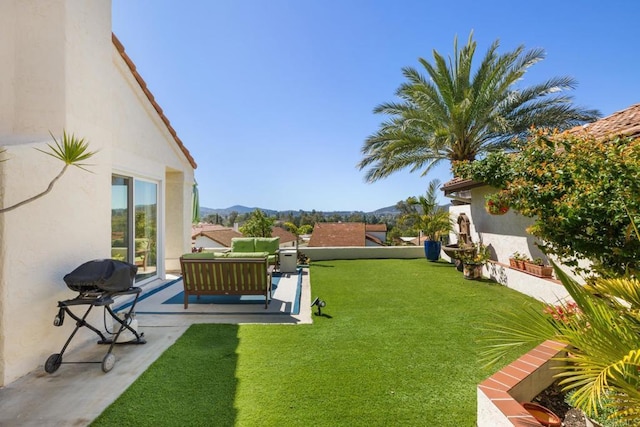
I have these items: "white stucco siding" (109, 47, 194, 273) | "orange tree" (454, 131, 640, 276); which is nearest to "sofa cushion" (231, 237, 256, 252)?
"white stucco siding" (109, 47, 194, 273)

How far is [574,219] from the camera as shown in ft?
14.1

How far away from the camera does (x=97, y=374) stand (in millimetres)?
3818

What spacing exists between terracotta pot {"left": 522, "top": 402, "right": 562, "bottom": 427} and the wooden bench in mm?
4813

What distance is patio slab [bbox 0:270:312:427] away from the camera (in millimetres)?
3055

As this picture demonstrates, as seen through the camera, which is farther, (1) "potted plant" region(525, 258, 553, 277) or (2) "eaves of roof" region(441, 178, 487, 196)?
(2) "eaves of roof" region(441, 178, 487, 196)

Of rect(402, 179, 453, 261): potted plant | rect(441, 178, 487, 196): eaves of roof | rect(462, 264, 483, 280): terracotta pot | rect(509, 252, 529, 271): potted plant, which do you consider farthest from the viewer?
rect(402, 179, 453, 261): potted plant

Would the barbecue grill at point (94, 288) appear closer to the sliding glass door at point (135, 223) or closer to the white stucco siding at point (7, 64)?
the white stucco siding at point (7, 64)

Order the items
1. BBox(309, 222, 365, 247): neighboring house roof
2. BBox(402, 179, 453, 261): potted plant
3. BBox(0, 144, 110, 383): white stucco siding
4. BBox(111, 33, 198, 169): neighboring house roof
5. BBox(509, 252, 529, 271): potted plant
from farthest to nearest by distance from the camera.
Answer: BBox(309, 222, 365, 247): neighboring house roof < BBox(402, 179, 453, 261): potted plant < BBox(509, 252, 529, 271): potted plant < BBox(111, 33, 198, 169): neighboring house roof < BBox(0, 144, 110, 383): white stucco siding

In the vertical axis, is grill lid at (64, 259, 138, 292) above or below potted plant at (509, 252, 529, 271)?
above

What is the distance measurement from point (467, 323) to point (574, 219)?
2.56 metres

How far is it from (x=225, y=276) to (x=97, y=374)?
2.84 meters

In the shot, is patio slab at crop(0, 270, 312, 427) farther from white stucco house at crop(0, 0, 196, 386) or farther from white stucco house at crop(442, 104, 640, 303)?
white stucco house at crop(442, 104, 640, 303)

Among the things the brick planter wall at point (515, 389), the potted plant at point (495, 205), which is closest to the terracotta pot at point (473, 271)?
the potted plant at point (495, 205)

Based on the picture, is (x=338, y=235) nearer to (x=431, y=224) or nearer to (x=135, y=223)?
(x=431, y=224)
